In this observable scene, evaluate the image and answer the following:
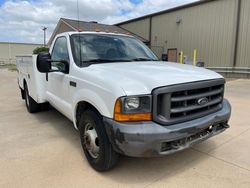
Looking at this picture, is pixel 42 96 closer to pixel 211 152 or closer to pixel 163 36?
pixel 211 152

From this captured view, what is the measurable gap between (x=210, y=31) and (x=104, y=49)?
14.7 m

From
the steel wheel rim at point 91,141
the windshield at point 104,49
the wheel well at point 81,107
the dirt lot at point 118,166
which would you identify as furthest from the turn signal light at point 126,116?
the windshield at point 104,49

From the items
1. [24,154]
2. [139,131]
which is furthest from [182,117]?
[24,154]

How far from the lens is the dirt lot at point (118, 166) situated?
107 inches

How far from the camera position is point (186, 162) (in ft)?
10.5

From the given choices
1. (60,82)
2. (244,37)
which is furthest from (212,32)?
(60,82)

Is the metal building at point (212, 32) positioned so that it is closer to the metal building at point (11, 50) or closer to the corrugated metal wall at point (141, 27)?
the corrugated metal wall at point (141, 27)

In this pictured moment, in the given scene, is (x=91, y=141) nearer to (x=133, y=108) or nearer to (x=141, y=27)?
(x=133, y=108)

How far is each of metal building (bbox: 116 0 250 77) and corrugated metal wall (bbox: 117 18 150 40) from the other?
1.31 metres

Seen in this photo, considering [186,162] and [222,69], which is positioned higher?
[222,69]

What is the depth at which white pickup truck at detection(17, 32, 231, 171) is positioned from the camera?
2402 mm

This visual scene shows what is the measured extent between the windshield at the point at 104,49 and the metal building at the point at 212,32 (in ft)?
41.9

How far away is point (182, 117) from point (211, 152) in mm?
1244

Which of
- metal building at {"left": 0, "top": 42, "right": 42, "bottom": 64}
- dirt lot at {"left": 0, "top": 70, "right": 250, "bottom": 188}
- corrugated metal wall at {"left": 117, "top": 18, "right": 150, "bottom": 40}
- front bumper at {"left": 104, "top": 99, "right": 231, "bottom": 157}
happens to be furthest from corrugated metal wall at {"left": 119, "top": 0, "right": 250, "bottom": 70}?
metal building at {"left": 0, "top": 42, "right": 42, "bottom": 64}
